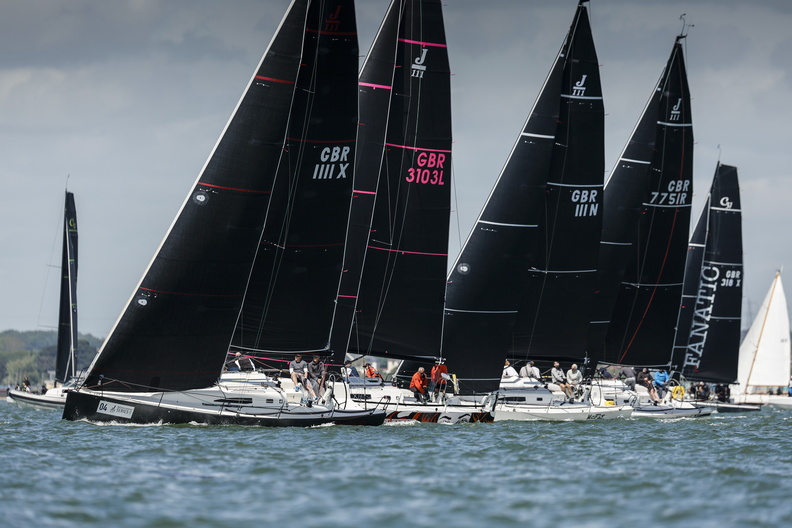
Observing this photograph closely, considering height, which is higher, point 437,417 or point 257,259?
point 257,259

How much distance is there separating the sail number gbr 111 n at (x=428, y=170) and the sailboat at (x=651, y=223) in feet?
38.4

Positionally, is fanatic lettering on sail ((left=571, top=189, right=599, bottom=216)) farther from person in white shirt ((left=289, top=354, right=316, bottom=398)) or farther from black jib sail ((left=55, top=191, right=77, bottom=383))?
black jib sail ((left=55, top=191, right=77, bottom=383))

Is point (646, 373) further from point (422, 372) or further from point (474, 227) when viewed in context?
point (422, 372)

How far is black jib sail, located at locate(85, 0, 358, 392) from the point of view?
26094 mm

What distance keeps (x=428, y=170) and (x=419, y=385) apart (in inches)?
231

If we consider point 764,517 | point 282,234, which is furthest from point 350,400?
point 764,517

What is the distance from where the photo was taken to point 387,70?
32.8 meters

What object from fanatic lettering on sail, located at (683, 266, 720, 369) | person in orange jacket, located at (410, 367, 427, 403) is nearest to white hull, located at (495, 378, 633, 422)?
person in orange jacket, located at (410, 367, 427, 403)

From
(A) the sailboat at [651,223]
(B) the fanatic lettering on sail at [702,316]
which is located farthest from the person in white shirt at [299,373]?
(B) the fanatic lettering on sail at [702,316]

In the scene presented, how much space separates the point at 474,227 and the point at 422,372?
20.1ft

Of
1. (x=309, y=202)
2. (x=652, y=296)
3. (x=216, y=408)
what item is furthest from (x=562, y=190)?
(x=216, y=408)

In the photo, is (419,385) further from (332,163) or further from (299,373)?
(332,163)

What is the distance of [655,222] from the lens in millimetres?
43344

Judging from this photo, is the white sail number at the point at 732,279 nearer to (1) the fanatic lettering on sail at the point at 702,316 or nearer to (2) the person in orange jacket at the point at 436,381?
(1) the fanatic lettering on sail at the point at 702,316
